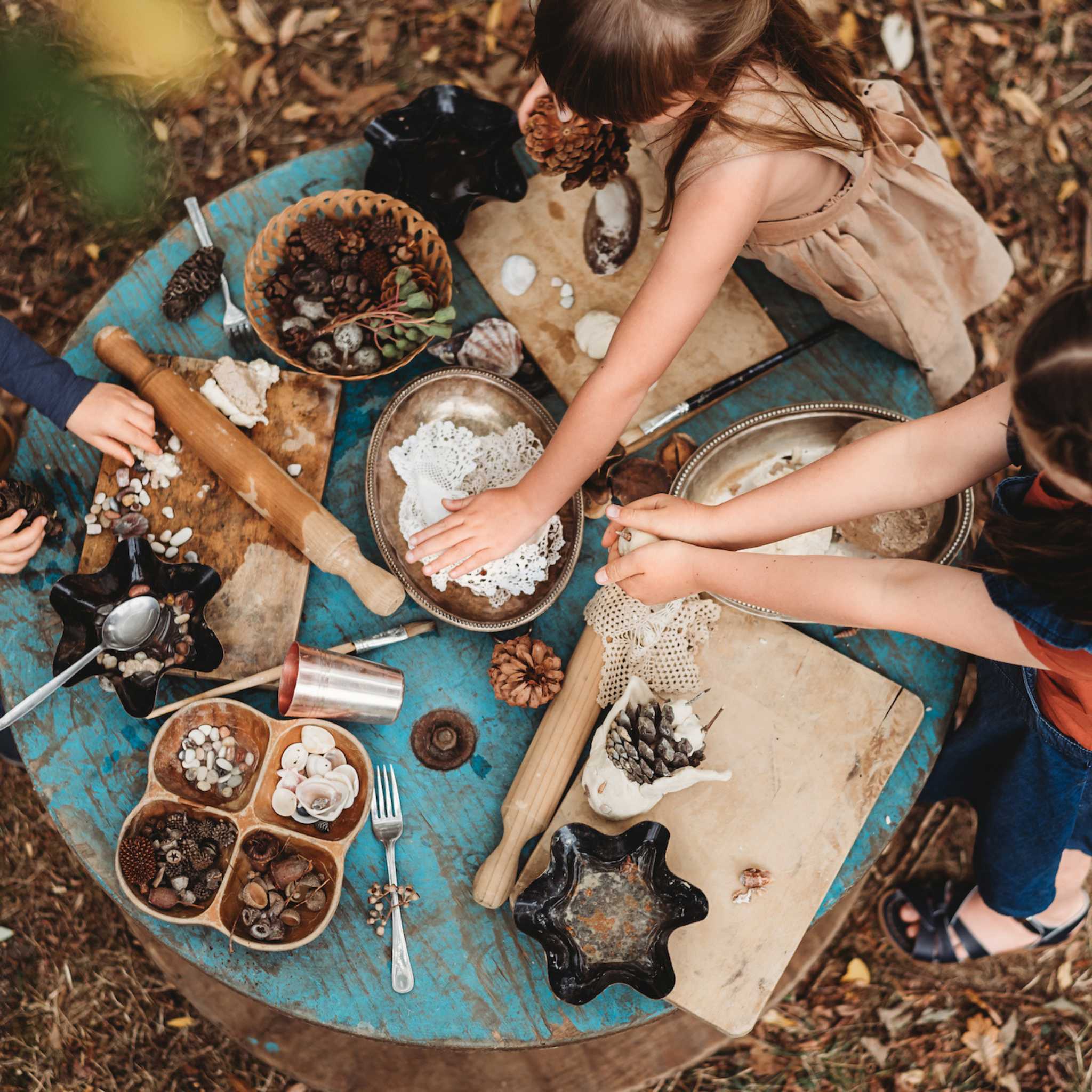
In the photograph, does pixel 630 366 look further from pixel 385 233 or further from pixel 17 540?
pixel 17 540

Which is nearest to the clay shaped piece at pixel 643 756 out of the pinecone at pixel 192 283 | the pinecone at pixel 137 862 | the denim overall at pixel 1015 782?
the denim overall at pixel 1015 782

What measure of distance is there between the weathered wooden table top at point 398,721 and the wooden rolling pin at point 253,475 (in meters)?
0.08

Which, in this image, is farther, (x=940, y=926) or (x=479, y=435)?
(x=940, y=926)

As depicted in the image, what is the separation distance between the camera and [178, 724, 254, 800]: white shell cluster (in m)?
1.27

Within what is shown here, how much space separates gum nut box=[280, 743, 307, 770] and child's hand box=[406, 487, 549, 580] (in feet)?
1.08

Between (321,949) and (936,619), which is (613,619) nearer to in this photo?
(936,619)

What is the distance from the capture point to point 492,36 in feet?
7.66

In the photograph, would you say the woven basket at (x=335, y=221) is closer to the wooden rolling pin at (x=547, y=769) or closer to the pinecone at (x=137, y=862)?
the wooden rolling pin at (x=547, y=769)

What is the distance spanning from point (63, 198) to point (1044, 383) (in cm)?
239

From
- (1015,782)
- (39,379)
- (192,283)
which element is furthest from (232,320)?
(1015,782)

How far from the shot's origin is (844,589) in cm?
120

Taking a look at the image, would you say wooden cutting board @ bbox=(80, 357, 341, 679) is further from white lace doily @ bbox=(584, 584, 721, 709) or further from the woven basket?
white lace doily @ bbox=(584, 584, 721, 709)

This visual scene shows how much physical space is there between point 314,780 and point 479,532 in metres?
0.45

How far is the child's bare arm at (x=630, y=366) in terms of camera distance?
1.24 meters
